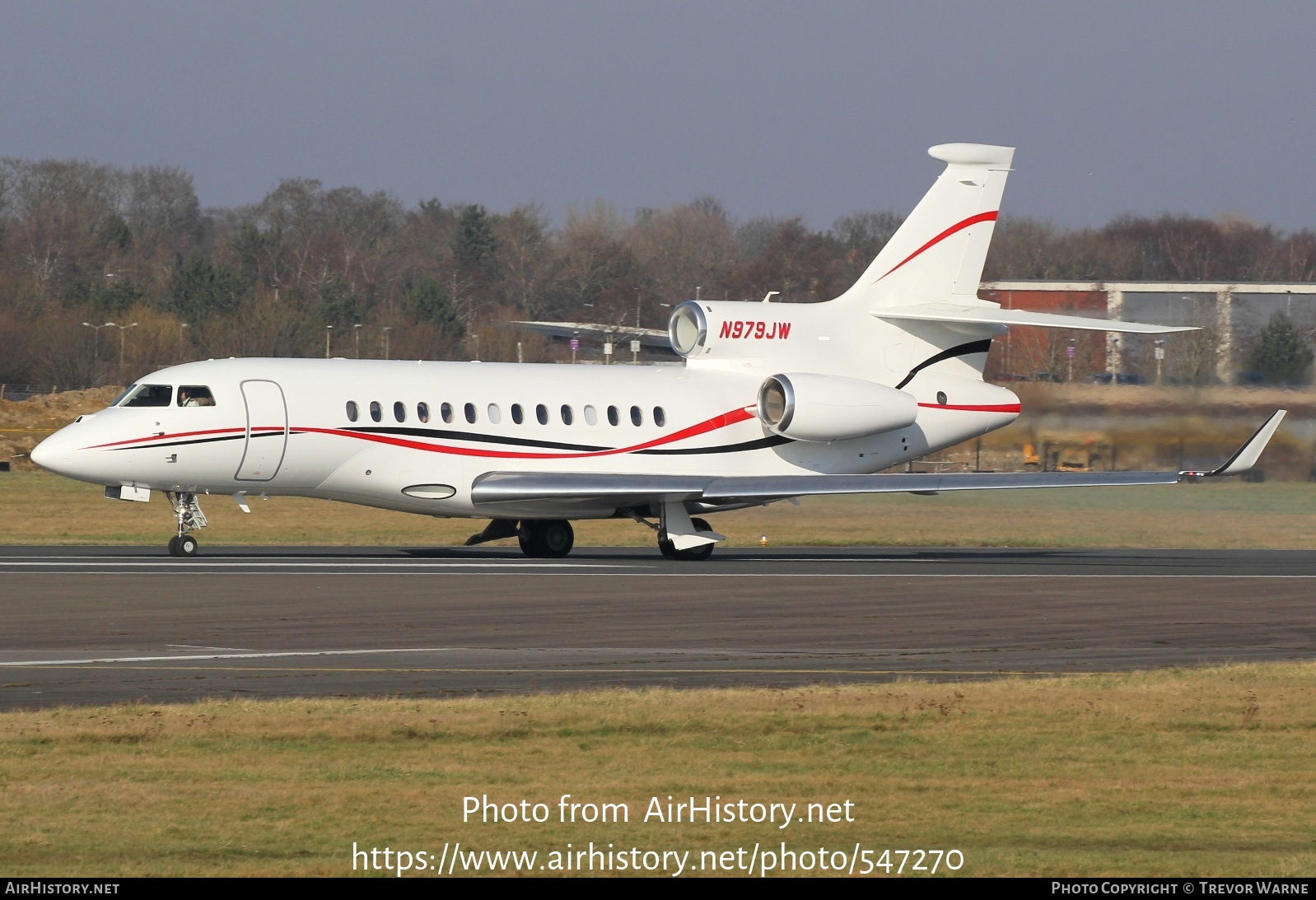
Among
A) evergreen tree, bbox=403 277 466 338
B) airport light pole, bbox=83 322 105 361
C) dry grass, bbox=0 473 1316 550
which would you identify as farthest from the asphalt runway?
evergreen tree, bbox=403 277 466 338

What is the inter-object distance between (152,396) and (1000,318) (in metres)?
15.5

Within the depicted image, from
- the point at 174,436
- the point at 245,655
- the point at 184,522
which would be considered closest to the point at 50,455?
the point at 174,436

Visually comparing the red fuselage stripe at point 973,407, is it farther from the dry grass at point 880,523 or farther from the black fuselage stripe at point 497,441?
the dry grass at point 880,523

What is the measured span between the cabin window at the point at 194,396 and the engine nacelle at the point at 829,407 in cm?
1036

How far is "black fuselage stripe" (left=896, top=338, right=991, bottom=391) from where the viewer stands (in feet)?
111

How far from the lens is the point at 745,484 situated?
30.0m

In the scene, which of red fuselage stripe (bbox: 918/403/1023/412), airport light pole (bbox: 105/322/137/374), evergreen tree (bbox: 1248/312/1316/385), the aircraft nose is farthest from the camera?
airport light pole (bbox: 105/322/137/374)

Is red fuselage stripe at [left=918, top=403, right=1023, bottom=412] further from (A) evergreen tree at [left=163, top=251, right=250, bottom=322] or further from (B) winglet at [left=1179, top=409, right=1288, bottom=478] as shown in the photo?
(A) evergreen tree at [left=163, top=251, right=250, bottom=322]

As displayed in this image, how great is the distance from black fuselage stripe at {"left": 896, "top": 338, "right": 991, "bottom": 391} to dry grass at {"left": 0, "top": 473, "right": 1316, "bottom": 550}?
511 cm

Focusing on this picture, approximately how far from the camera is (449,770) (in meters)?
10.8

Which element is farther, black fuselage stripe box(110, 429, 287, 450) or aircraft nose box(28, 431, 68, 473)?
black fuselage stripe box(110, 429, 287, 450)

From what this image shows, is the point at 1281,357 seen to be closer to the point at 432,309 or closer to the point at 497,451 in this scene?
the point at 497,451

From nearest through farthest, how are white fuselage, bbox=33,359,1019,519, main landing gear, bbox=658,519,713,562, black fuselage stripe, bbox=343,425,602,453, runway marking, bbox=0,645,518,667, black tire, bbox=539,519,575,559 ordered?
runway marking, bbox=0,645,518,667 → white fuselage, bbox=33,359,1019,519 → black fuselage stripe, bbox=343,425,602,453 → main landing gear, bbox=658,519,713,562 → black tire, bbox=539,519,575,559

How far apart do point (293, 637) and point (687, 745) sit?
774 cm
